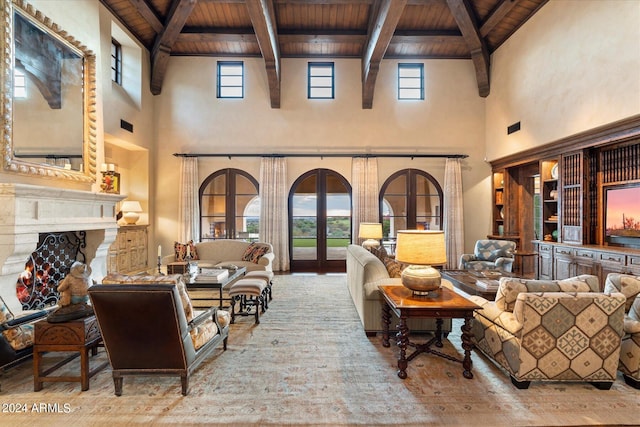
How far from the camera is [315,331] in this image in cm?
373

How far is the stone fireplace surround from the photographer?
3.18 meters

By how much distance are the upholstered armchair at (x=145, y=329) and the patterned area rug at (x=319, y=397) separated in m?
0.23

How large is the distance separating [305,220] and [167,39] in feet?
16.7

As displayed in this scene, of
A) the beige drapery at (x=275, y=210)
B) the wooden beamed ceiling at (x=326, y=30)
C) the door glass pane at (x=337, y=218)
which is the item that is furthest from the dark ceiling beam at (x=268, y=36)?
the door glass pane at (x=337, y=218)

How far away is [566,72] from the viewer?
520 cm

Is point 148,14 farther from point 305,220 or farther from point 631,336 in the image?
point 631,336

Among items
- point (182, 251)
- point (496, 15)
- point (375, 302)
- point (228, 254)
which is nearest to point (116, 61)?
point (182, 251)

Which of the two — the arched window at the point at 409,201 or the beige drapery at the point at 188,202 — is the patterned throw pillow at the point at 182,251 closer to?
the beige drapery at the point at 188,202

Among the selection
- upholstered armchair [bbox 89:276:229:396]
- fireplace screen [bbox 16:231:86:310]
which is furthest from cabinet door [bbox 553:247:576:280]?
fireplace screen [bbox 16:231:86:310]

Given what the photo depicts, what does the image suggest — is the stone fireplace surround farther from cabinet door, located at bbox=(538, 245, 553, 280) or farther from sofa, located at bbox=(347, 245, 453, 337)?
cabinet door, located at bbox=(538, 245, 553, 280)

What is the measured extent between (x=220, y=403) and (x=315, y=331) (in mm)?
1558

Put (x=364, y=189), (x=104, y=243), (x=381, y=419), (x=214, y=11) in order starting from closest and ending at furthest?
1. (x=381, y=419)
2. (x=104, y=243)
3. (x=214, y=11)
4. (x=364, y=189)

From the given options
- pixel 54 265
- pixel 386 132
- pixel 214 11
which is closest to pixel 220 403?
pixel 54 265

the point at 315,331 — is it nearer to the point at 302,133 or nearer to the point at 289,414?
the point at 289,414
